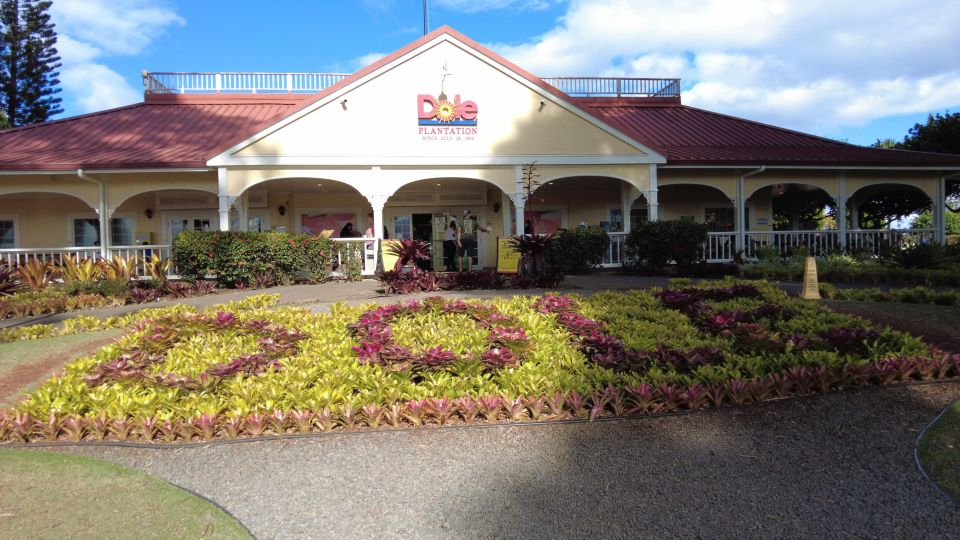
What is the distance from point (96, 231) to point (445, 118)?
34.7 feet

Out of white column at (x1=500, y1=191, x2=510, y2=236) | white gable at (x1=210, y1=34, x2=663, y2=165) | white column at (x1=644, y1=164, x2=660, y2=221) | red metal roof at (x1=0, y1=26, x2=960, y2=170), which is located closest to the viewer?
red metal roof at (x1=0, y1=26, x2=960, y2=170)

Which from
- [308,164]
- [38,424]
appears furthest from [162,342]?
[308,164]

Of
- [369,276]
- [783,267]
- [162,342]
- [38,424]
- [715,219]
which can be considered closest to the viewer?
[38,424]

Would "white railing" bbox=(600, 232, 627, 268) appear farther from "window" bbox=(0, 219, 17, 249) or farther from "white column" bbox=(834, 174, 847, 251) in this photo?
"window" bbox=(0, 219, 17, 249)

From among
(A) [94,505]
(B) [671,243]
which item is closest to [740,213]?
(B) [671,243]

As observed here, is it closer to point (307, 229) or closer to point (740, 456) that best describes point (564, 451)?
point (740, 456)

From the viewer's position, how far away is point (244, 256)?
11703 mm

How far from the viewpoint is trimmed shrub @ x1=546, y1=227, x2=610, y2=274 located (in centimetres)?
1322

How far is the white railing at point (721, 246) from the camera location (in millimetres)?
16109

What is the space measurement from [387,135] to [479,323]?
30.7ft

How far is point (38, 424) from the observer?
3.66 m

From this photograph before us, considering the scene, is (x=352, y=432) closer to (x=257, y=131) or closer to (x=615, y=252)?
(x=257, y=131)

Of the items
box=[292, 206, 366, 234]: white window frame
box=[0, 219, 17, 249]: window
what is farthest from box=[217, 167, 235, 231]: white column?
box=[0, 219, 17, 249]: window

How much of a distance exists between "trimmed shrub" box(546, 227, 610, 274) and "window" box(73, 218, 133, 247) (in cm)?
1208
